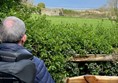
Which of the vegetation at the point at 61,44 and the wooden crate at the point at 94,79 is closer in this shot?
the wooden crate at the point at 94,79

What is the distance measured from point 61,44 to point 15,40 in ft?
14.7

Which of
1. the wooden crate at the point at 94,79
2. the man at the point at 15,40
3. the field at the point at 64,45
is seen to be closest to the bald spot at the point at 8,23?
the man at the point at 15,40

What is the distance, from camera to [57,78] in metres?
7.55

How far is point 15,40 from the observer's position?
10.6 feet

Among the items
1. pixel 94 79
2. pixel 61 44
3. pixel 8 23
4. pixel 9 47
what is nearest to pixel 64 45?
pixel 61 44

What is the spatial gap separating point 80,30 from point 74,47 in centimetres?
77

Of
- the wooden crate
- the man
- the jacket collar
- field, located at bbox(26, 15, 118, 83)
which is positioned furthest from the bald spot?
field, located at bbox(26, 15, 118, 83)

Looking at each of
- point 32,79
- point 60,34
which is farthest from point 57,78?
point 32,79

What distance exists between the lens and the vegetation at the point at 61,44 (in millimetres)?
7504

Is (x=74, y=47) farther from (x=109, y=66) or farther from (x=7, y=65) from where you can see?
(x=7, y=65)

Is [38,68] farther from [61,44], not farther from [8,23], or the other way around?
[61,44]

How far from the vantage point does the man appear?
3.15 m

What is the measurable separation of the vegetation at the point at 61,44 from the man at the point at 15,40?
4138mm

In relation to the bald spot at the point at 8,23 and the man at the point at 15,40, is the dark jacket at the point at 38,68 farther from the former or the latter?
the bald spot at the point at 8,23
